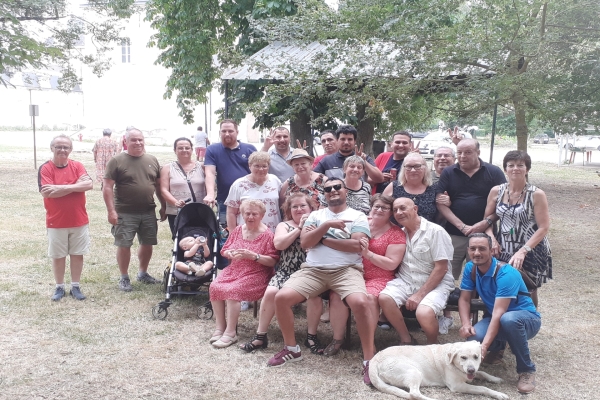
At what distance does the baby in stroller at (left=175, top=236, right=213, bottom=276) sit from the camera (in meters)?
5.39

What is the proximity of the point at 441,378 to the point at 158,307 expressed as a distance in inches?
106

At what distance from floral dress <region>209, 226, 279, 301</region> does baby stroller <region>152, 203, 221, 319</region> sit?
527 millimetres

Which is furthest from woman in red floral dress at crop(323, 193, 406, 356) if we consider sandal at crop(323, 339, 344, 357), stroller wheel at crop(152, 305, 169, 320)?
stroller wheel at crop(152, 305, 169, 320)

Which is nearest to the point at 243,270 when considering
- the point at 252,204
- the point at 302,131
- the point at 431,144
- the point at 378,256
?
the point at 252,204

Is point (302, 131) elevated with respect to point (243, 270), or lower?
elevated

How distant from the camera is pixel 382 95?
25.0ft

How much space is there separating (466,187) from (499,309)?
1234mm

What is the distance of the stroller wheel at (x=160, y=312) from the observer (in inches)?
207

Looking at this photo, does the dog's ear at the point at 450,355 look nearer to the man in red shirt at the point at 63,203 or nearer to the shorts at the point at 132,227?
the shorts at the point at 132,227

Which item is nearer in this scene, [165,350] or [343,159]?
[165,350]

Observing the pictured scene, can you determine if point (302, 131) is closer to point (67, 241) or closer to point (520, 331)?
point (67, 241)

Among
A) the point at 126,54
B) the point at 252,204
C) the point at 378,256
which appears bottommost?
the point at 378,256

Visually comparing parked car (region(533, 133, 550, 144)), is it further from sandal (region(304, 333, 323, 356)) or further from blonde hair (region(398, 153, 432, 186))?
sandal (region(304, 333, 323, 356))

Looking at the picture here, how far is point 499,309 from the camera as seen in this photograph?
4004 millimetres
